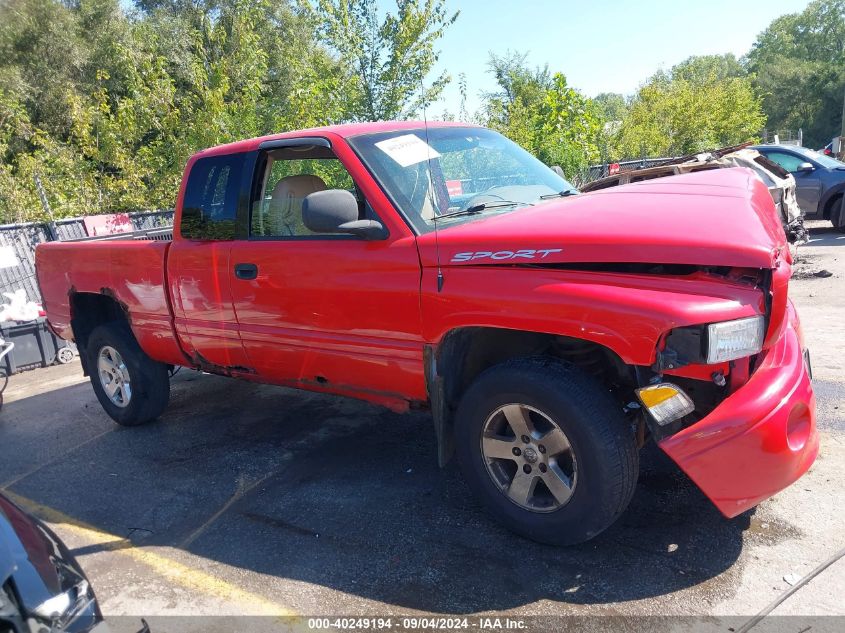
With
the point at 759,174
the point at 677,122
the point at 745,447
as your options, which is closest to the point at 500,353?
the point at 745,447

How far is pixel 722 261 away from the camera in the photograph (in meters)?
2.62

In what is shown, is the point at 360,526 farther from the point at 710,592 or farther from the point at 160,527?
the point at 710,592

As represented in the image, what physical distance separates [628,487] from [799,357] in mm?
→ 982

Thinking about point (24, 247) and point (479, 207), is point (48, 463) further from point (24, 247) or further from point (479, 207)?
point (24, 247)

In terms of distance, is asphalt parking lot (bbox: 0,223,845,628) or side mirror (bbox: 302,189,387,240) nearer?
asphalt parking lot (bbox: 0,223,845,628)

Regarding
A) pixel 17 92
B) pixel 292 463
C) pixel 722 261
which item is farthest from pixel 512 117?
pixel 17 92

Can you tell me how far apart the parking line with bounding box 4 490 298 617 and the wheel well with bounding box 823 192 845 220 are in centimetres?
1205

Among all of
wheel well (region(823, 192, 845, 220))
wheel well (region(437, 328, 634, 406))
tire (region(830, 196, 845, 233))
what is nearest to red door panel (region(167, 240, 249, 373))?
wheel well (region(437, 328, 634, 406))

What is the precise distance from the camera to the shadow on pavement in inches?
116

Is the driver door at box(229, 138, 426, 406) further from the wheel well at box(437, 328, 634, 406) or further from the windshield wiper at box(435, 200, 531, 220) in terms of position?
the windshield wiper at box(435, 200, 531, 220)

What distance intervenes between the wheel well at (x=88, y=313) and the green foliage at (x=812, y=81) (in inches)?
1942

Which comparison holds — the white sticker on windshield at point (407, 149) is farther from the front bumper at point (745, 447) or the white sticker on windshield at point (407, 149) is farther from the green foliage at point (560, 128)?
the green foliage at point (560, 128)

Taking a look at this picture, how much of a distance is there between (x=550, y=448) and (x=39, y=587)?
2.04 m

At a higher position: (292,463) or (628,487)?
(628,487)
